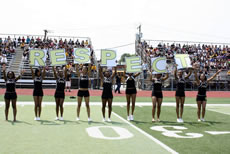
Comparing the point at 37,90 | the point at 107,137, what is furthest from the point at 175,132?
the point at 37,90

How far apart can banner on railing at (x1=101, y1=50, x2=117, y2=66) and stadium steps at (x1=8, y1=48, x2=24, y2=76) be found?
18910mm

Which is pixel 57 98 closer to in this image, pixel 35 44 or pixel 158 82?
pixel 158 82

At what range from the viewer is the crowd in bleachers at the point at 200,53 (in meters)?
29.3

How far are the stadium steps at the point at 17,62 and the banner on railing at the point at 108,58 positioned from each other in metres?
18.9

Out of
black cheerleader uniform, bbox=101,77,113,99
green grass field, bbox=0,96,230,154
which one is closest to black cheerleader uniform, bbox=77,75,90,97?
black cheerleader uniform, bbox=101,77,113,99

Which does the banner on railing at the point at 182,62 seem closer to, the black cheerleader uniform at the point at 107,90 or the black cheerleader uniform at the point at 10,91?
the black cheerleader uniform at the point at 107,90

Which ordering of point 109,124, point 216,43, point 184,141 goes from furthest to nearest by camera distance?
point 216,43 < point 109,124 < point 184,141

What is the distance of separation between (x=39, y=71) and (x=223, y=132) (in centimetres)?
651

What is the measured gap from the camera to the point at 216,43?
33.2 metres

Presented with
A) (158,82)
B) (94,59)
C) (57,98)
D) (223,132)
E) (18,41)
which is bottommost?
(223,132)

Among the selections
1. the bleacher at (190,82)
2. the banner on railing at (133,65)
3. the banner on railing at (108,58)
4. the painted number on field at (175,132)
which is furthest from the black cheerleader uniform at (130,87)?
the bleacher at (190,82)

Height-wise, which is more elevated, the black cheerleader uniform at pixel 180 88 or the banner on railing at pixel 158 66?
the banner on railing at pixel 158 66

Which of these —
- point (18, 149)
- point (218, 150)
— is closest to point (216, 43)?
point (218, 150)

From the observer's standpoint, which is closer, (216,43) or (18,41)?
(18,41)
